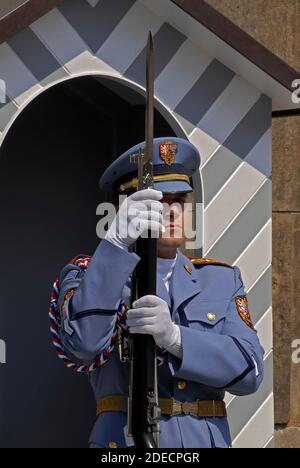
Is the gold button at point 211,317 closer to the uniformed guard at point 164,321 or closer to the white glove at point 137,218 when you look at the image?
the uniformed guard at point 164,321

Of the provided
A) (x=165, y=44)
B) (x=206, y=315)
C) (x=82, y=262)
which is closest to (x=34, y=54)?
(x=165, y=44)

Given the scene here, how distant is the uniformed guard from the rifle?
1.7 inches

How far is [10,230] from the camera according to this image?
4.80 metres

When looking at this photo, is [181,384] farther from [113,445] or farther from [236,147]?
[236,147]

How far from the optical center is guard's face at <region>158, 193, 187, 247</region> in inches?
141

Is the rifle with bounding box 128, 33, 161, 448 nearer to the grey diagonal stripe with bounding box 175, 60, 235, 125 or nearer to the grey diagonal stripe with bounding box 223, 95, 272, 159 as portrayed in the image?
the grey diagonal stripe with bounding box 175, 60, 235, 125

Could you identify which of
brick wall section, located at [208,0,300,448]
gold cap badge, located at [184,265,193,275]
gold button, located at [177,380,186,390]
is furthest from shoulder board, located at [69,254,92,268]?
brick wall section, located at [208,0,300,448]

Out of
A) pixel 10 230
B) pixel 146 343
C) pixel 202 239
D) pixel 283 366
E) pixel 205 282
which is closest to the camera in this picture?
pixel 146 343

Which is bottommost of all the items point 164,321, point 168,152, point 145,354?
point 145,354

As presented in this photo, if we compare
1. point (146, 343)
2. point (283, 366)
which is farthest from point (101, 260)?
point (283, 366)

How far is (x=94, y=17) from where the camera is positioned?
421 cm

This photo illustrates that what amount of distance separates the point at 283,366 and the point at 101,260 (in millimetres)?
2250

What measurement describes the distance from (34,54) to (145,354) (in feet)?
4.30

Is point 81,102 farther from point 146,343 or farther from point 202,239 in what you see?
point 146,343
